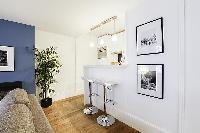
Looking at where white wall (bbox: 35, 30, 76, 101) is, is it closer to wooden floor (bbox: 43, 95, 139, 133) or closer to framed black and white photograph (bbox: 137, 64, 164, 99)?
wooden floor (bbox: 43, 95, 139, 133)

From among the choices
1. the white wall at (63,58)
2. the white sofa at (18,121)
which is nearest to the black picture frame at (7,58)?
the white wall at (63,58)

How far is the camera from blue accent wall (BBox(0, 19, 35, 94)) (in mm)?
3611

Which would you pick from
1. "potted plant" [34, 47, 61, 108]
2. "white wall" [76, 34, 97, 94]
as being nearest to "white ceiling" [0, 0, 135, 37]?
"potted plant" [34, 47, 61, 108]

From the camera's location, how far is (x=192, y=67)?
6.19 feet

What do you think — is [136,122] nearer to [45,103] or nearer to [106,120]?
[106,120]

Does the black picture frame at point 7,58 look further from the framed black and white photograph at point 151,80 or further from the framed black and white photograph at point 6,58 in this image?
the framed black and white photograph at point 151,80

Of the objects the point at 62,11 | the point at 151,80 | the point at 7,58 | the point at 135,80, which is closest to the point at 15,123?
the point at 151,80

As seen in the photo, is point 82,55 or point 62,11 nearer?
point 62,11

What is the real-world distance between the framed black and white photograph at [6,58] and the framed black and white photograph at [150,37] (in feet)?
10.6

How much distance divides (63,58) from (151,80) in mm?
3647

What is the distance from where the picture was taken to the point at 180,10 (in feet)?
6.50

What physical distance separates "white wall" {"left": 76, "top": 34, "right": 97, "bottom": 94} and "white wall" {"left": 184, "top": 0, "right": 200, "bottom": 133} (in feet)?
14.3

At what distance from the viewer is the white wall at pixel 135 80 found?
2098 millimetres

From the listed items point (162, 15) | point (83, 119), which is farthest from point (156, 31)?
point (83, 119)
